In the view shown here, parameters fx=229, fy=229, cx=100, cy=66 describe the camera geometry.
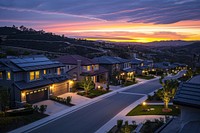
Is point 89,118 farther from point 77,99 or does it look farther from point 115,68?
point 115,68

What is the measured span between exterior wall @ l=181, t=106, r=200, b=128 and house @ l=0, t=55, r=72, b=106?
23.0 meters

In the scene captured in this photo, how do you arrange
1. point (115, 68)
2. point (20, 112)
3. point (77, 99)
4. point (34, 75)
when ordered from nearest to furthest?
point (20, 112) < point (34, 75) < point (77, 99) < point (115, 68)

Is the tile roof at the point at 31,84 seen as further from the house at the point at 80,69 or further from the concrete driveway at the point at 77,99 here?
the house at the point at 80,69

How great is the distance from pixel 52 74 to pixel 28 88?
7.31 metres

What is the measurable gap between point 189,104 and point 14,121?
708 inches

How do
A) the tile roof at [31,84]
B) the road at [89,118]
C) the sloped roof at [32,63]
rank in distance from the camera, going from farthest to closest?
1. the sloped roof at [32,63]
2. the tile roof at [31,84]
3. the road at [89,118]

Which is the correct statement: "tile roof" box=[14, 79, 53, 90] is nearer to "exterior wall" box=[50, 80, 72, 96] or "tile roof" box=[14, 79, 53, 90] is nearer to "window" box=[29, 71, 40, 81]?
"window" box=[29, 71, 40, 81]

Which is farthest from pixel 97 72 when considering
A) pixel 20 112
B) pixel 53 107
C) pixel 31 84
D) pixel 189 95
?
pixel 189 95

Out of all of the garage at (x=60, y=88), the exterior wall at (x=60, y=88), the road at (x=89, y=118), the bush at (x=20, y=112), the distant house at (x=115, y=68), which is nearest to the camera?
the road at (x=89, y=118)

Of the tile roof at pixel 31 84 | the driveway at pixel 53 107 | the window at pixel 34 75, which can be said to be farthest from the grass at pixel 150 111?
the window at pixel 34 75

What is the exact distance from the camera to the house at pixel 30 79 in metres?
28.2

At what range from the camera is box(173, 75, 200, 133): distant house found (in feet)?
24.4

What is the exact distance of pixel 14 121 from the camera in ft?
69.8

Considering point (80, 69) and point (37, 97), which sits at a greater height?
point (80, 69)
